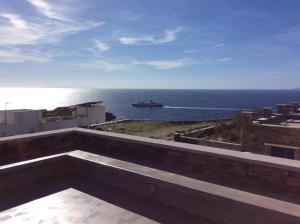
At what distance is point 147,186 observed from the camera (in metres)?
4.17

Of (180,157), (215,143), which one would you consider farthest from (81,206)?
(215,143)

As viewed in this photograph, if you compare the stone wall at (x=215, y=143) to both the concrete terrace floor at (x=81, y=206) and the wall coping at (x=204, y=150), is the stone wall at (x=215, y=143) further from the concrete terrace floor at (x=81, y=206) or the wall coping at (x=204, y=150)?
the concrete terrace floor at (x=81, y=206)

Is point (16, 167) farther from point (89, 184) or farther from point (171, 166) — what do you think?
point (171, 166)

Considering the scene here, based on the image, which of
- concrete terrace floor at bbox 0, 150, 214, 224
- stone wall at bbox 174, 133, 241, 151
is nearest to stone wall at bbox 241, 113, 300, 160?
stone wall at bbox 174, 133, 241, 151

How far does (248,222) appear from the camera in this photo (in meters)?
3.23

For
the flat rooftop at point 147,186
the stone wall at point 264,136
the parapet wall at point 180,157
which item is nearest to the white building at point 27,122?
the stone wall at point 264,136

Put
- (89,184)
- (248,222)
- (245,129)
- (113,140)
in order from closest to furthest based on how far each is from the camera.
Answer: (248,222)
(89,184)
(113,140)
(245,129)

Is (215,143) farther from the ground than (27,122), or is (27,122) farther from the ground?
(27,122)

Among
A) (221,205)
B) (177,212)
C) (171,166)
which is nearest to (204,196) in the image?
(221,205)

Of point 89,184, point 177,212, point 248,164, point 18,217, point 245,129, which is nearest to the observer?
point 18,217

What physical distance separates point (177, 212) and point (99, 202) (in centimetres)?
106

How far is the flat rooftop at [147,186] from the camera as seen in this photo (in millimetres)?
3455

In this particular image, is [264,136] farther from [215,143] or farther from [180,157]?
[180,157]

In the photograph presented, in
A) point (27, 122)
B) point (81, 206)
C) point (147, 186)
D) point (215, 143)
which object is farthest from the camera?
point (27, 122)
